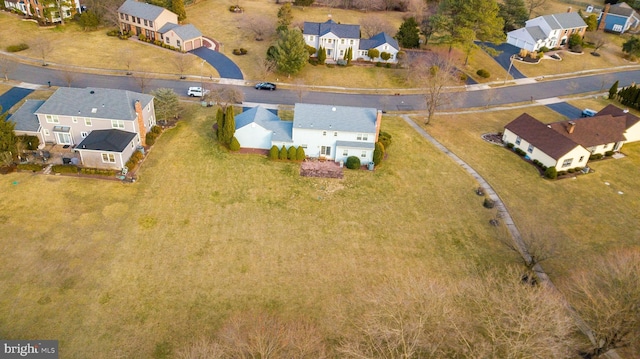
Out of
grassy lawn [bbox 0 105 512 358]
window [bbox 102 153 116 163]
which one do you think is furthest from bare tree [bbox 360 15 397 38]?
window [bbox 102 153 116 163]

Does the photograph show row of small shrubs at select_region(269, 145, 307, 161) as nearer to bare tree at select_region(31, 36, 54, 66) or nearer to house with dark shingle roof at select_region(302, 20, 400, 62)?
house with dark shingle roof at select_region(302, 20, 400, 62)

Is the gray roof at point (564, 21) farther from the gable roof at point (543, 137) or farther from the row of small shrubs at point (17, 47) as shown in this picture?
the row of small shrubs at point (17, 47)

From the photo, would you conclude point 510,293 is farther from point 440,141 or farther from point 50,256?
point 50,256

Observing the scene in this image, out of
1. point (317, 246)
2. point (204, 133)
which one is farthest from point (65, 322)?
point (204, 133)

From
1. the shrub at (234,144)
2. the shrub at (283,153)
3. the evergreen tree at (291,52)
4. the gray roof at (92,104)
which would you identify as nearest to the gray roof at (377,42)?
the evergreen tree at (291,52)

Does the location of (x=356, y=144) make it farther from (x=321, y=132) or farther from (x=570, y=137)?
(x=570, y=137)

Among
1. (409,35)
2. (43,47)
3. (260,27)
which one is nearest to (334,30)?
(409,35)
